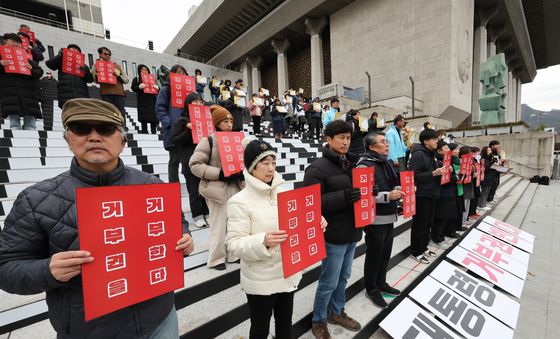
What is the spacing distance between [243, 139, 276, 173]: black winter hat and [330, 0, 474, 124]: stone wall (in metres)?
18.6

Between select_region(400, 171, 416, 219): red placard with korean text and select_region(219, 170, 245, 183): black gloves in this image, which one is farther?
select_region(400, 171, 416, 219): red placard with korean text

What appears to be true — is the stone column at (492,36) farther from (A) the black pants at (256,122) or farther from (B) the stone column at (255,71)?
(A) the black pants at (256,122)

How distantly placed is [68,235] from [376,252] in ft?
7.62

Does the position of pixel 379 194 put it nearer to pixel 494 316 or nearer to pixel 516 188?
pixel 494 316

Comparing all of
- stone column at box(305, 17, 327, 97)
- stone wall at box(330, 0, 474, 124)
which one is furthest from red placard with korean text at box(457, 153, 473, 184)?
stone column at box(305, 17, 327, 97)

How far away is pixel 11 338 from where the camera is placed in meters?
1.59

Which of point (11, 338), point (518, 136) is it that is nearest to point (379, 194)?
point (11, 338)

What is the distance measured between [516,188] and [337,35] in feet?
57.8

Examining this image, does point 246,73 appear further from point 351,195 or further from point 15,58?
point 351,195

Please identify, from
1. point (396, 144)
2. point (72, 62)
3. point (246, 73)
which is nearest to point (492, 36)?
point (246, 73)

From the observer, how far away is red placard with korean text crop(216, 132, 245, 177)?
2336mm

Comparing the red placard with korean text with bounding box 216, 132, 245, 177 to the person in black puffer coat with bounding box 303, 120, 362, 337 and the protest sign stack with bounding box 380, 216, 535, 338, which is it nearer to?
the person in black puffer coat with bounding box 303, 120, 362, 337

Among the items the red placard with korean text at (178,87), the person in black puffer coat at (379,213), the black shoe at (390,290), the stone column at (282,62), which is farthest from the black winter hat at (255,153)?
the stone column at (282,62)

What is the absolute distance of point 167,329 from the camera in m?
1.14
